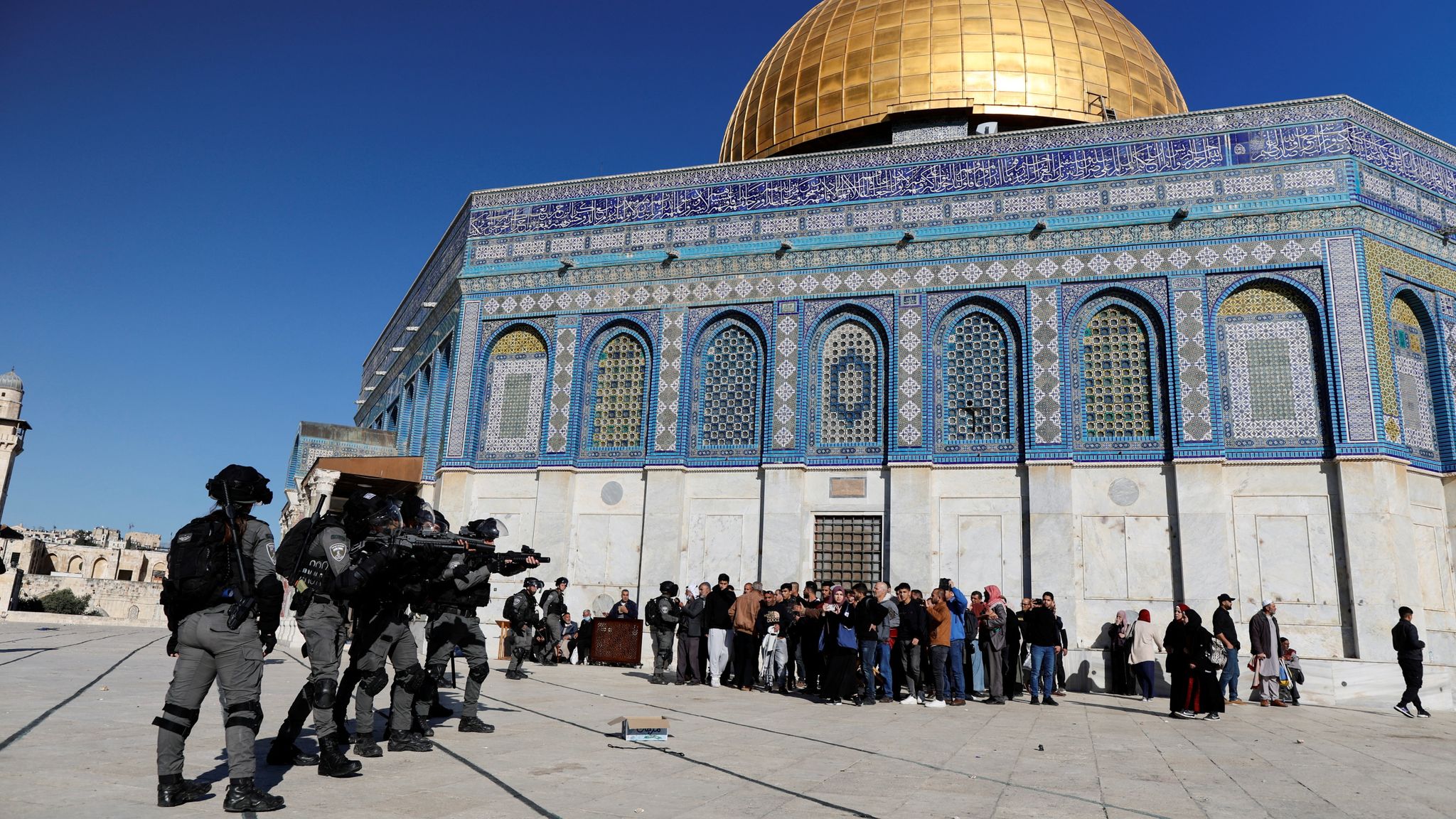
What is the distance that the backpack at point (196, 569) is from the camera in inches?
196

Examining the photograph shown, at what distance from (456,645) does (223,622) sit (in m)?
2.85

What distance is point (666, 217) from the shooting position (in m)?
19.8

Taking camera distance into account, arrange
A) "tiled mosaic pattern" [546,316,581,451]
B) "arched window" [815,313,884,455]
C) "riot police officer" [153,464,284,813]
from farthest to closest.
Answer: "tiled mosaic pattern" [546,316,581,451], "arched window" [815,313,884,455], "riot police officer" [153,464,284,813]

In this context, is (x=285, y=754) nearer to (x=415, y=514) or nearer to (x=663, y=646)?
(x=415, y=514)

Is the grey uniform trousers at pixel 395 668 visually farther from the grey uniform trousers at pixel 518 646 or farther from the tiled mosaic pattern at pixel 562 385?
the tiled mosaic pattern at pixel 562 385

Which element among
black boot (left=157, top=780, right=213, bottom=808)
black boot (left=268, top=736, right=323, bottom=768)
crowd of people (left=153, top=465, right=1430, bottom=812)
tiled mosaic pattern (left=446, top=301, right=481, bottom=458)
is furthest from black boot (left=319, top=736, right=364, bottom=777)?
tiled mosaic pattern (left=446, top=301, right=481, bottom=458)

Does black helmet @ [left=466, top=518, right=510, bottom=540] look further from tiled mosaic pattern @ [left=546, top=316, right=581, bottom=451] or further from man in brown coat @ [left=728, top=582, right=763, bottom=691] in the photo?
→ tiled mosaic pattern @ [left=546, top=316, right=581, bottom=451]

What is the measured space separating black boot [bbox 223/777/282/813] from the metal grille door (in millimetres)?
13045

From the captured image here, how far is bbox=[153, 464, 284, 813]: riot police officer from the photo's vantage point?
15.6 feet

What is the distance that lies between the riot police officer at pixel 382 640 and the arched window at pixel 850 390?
39.2 feet

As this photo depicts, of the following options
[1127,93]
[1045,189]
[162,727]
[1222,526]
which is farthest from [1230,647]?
[1127,93]

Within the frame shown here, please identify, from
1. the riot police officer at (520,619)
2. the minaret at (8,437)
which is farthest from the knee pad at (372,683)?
the minaret at (8,437)

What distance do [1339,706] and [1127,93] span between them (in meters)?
14.1

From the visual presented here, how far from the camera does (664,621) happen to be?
13906 mm
